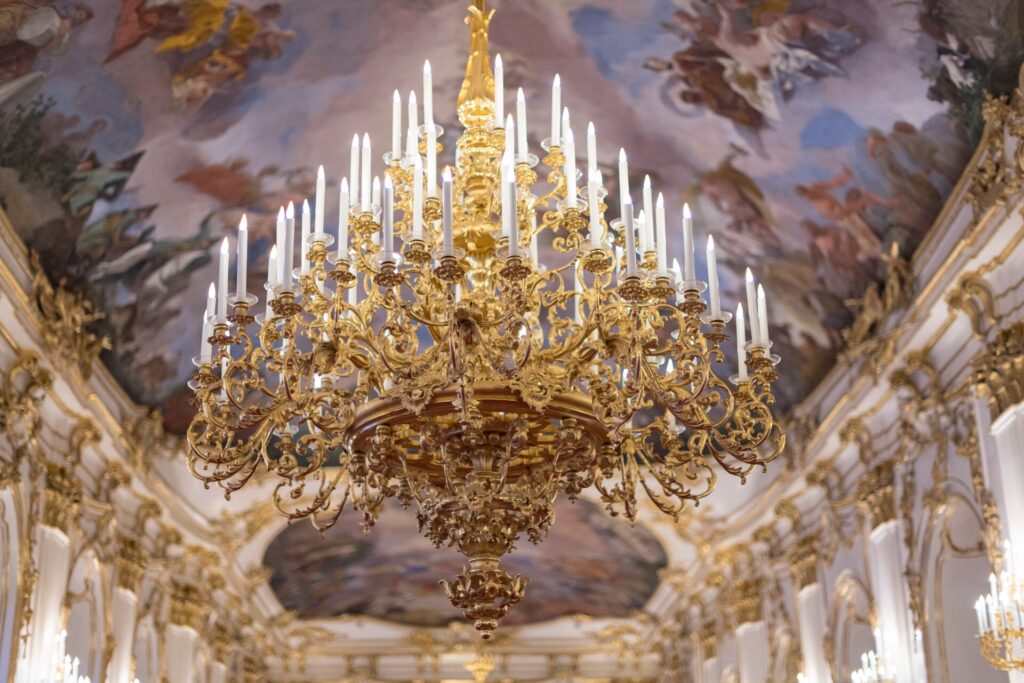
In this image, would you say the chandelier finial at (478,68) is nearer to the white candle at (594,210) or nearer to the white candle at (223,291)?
the white candle at (594,210)

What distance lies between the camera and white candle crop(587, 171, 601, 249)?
7492 millimetres

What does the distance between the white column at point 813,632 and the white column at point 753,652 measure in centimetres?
194

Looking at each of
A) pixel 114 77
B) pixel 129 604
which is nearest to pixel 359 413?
pixel 114 77

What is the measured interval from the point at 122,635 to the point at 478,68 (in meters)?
11.1

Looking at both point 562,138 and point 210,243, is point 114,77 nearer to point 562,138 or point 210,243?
point 210,243

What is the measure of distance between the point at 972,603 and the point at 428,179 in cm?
791

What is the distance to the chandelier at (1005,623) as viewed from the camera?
9992 mm

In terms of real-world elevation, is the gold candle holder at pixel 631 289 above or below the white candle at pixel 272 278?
below

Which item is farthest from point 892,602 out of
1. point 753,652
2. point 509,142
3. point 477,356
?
point 509,142

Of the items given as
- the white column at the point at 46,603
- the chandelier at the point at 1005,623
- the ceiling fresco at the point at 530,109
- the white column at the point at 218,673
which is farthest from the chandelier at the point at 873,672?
the white column at the point at 218,673

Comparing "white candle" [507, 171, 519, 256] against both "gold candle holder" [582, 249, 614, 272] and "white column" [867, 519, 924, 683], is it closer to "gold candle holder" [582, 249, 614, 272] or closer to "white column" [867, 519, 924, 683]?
"gold candle holder" [582, 249, 614, 272]

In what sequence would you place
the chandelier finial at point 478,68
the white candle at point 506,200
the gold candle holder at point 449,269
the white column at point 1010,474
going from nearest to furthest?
the gold candle holder at point 449,269
the white candle at point 506,200
the chandelier finial at point 478,68
the white column at point 1010,474

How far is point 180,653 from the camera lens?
20.3 metres

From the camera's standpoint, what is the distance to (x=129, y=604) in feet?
57.3
